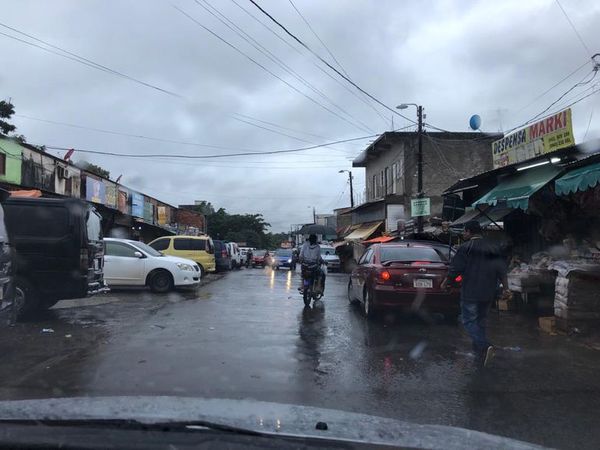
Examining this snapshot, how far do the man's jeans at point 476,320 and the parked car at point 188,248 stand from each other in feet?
52.9

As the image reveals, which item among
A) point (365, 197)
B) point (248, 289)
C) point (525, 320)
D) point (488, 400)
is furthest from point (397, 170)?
point (488, 400)

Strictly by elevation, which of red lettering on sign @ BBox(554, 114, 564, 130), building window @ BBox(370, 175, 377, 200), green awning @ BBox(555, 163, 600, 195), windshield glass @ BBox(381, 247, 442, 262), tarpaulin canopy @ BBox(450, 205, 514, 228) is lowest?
windshield glass @ BBox(381, 247, 442, 262)

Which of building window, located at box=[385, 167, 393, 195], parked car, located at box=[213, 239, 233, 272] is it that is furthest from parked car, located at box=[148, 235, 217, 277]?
building window, located at box=[385, 167, 393, 195]

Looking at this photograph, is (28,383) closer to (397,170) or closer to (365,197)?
(397,170)

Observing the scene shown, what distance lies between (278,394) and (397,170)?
29673 millimetres

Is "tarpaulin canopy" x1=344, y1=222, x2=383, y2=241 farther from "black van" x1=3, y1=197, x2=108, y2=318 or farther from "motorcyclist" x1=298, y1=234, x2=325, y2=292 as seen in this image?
"black van" x1=3, y1=197, x2=108, y2=318

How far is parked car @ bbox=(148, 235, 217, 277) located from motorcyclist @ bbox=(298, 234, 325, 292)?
31.2ft

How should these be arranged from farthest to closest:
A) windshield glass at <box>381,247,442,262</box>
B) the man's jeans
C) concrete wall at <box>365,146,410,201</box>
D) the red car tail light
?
concrete wall at <box>365,146,410,201</box> < windshield glass at <box>381,247,442,262</box> < the red car tail light < the man's jeans

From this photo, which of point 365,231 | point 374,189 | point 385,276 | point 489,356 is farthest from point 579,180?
point 374,189

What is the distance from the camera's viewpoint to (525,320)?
10.4 metres

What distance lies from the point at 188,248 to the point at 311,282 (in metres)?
10.3

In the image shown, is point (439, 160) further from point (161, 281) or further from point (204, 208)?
point (204, 208)

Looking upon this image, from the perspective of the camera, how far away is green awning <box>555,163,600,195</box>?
8.37 m

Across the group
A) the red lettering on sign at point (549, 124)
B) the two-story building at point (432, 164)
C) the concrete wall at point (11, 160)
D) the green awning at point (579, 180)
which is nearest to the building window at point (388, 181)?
the two-story building at point (432, 164)
